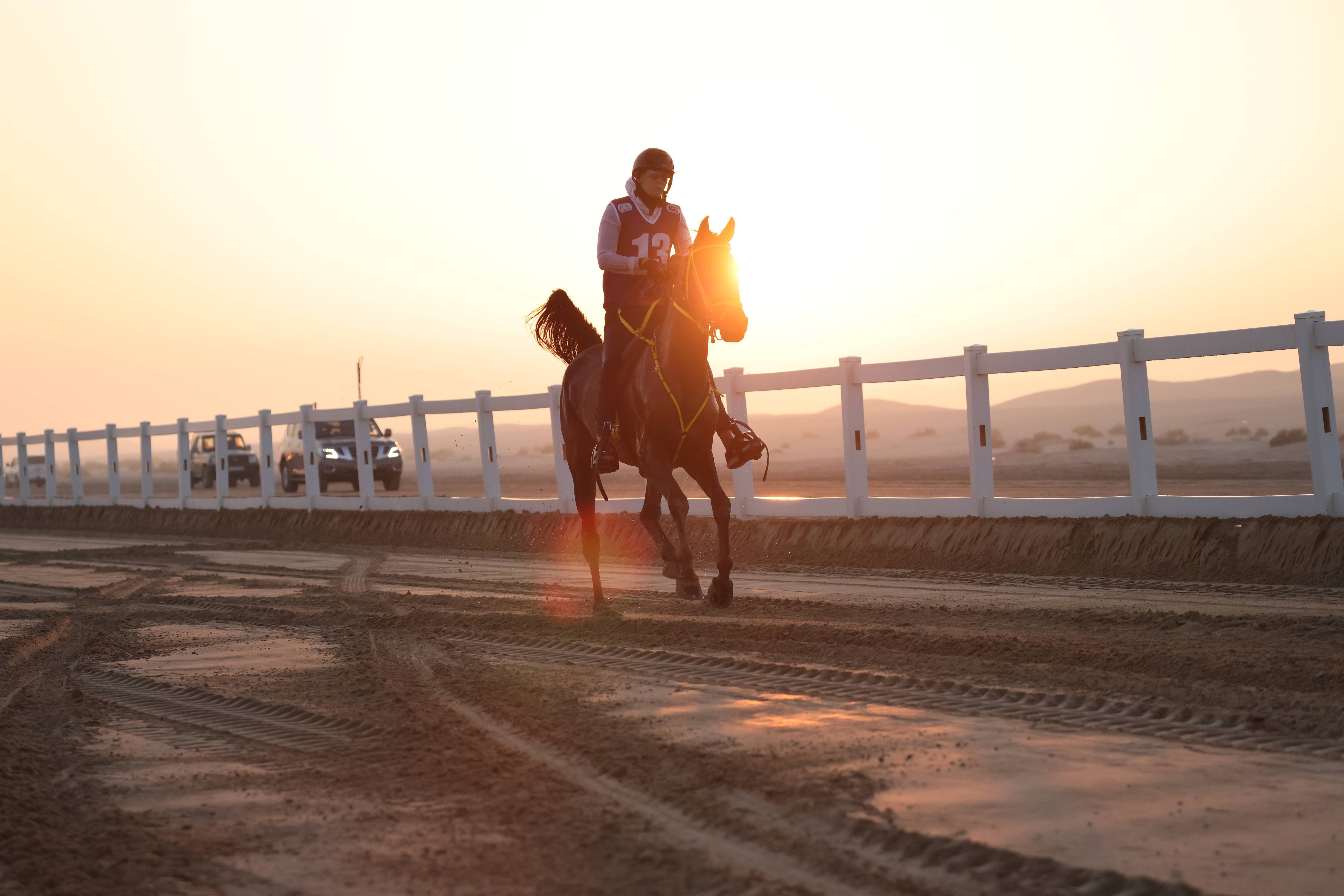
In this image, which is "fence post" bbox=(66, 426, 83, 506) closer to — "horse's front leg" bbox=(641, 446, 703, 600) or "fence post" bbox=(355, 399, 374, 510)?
"fence post" bbox=(355, 399, 374, 510)

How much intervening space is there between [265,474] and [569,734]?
66.9ft

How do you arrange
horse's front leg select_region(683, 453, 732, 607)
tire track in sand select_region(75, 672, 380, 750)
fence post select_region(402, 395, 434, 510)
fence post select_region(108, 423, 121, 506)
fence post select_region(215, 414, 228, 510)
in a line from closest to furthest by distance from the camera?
tire track in sand select_region(75, 672, 380, 750), horse's front leg select_region(683, 453, 732, 607), fence post select_region(402, 395, 434, 510), fence post select_region(215, 414, 228, 510), fence post select_region(108, 423, 121, 506)

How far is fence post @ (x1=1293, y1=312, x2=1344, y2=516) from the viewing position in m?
9.64

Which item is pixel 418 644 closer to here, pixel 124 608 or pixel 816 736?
pixel 816 736

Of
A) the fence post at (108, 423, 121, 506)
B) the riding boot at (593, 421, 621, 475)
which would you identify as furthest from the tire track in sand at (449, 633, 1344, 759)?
the fence post at (108, 423, 121, 506)

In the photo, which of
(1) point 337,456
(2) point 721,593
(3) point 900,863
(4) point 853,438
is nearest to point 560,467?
(4) point 853,438

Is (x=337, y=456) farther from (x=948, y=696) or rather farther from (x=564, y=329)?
(x=948, y=696)

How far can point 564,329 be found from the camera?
10.7 metres

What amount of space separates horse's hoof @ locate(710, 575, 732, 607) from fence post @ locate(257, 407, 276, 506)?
657 inches

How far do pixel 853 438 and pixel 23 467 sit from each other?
28.6m

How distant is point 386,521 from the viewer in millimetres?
19438

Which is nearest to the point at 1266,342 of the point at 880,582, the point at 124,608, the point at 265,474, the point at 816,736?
the point at 880,582

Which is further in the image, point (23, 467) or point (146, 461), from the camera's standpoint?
point (23, 467)

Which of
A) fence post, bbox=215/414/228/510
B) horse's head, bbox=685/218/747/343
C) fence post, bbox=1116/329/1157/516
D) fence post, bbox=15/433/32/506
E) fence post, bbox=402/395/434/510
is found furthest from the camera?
fence post, bbox=15/433/32/506
